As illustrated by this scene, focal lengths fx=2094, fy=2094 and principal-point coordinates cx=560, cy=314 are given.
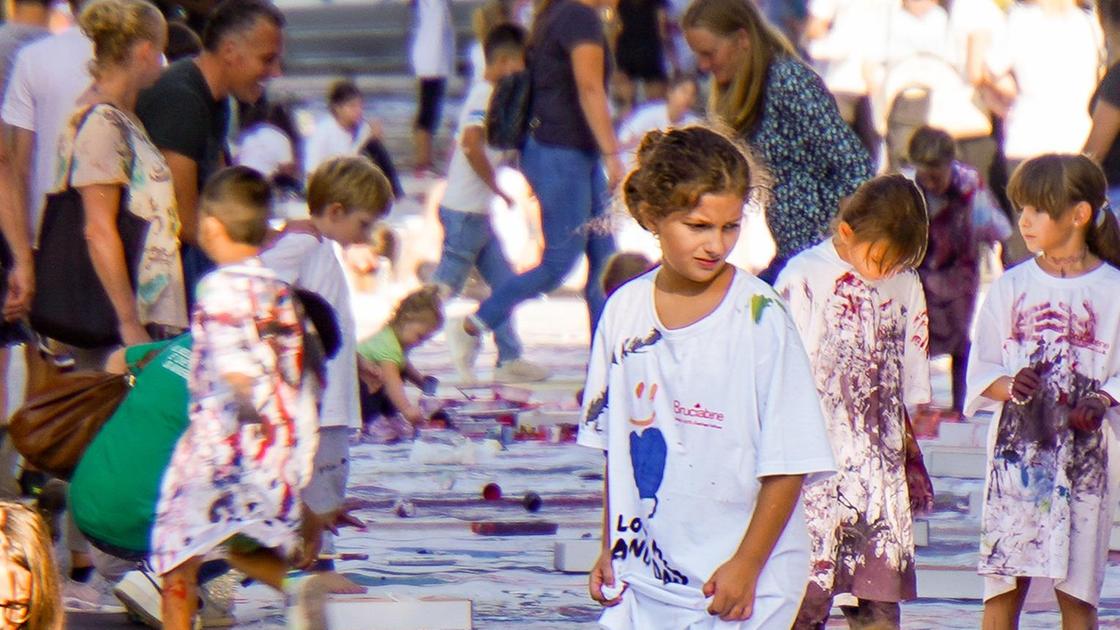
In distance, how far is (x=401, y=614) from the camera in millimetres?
5918

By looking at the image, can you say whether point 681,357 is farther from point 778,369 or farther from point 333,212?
point 333,212

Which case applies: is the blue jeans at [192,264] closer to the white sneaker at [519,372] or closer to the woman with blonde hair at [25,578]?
the woman with blonde hair at [25,578]

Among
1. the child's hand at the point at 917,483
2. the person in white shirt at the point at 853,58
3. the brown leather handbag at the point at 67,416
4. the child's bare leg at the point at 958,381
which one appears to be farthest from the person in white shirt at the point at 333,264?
the person in white shirt at the point at 853,58

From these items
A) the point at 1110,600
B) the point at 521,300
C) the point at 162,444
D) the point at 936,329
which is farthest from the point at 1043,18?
the point at 162,444

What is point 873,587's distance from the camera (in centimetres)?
546

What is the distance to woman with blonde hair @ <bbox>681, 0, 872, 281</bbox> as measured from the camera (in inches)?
258

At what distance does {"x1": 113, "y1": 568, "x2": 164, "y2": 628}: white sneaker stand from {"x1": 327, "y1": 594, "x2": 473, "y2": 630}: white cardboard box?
491 millimetres

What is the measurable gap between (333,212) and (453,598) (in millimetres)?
1284

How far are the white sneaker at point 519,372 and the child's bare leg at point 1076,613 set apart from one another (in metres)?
5.90

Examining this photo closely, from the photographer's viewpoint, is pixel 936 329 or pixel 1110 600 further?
pixel 936 329

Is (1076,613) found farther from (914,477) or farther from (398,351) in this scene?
(398,351)

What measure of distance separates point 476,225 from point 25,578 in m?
8.42

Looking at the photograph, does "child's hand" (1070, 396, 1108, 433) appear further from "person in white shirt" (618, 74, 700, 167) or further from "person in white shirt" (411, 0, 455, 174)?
"person in white shirt" (411, 0, 455, 174)

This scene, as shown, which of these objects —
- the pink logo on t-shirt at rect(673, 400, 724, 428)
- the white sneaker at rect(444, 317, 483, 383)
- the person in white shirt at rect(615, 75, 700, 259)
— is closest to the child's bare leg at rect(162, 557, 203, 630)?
the pink logo on t-shirt at rect(673, 400, 724, 428)
